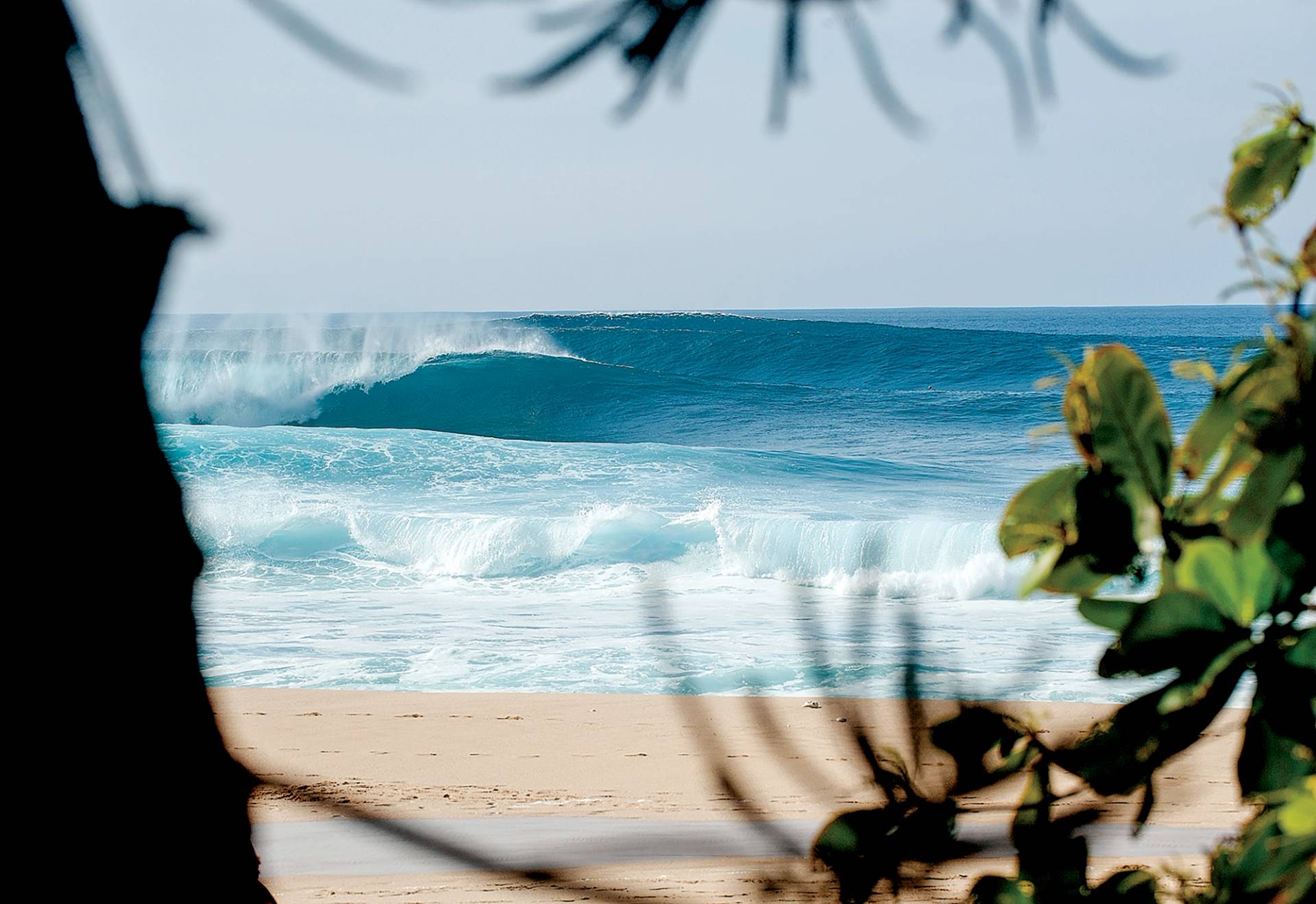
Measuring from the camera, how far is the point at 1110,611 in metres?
0.60

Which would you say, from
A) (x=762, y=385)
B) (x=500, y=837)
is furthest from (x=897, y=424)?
(x=500, y=837)

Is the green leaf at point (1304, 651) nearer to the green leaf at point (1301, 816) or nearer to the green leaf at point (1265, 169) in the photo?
the green leaf at point (1301, 816)

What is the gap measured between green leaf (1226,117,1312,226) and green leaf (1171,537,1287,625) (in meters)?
0.35

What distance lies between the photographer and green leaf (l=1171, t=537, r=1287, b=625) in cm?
56

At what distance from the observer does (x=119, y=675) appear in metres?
0.75

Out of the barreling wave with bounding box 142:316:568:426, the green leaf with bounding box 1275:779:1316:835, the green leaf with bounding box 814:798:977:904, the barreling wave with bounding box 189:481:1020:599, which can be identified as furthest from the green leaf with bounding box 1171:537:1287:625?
the barreling wave with bounding box 142:316:568:426

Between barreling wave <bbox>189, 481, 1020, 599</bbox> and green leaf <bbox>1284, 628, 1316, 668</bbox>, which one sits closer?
green leaf <bbox>1284, 628, 1316, 668</bbox>

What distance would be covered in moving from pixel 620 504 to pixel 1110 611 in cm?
1341

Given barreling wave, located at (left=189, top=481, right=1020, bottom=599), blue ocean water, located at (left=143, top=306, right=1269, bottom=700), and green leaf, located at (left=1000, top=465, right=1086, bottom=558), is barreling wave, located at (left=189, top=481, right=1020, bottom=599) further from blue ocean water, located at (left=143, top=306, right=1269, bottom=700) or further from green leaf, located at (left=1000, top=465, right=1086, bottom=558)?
green leaf, located at (left=1000, top=465, right=1086, bottom=558)

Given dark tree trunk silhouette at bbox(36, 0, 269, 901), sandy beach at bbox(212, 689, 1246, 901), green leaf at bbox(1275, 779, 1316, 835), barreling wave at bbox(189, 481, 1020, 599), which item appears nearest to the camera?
green leaf at bbox(1275, 779, 1316, 835)

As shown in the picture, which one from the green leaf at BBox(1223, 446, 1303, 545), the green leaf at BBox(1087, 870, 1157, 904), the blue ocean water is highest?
the green leaf at BBox(1223, 446, 1303, 545)

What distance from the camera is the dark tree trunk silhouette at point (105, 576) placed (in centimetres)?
73

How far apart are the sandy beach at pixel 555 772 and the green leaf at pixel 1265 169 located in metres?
2.39

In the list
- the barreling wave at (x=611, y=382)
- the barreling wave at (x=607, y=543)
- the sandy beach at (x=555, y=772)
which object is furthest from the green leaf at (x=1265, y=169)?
the barreling wave at (x=611, y=382)
